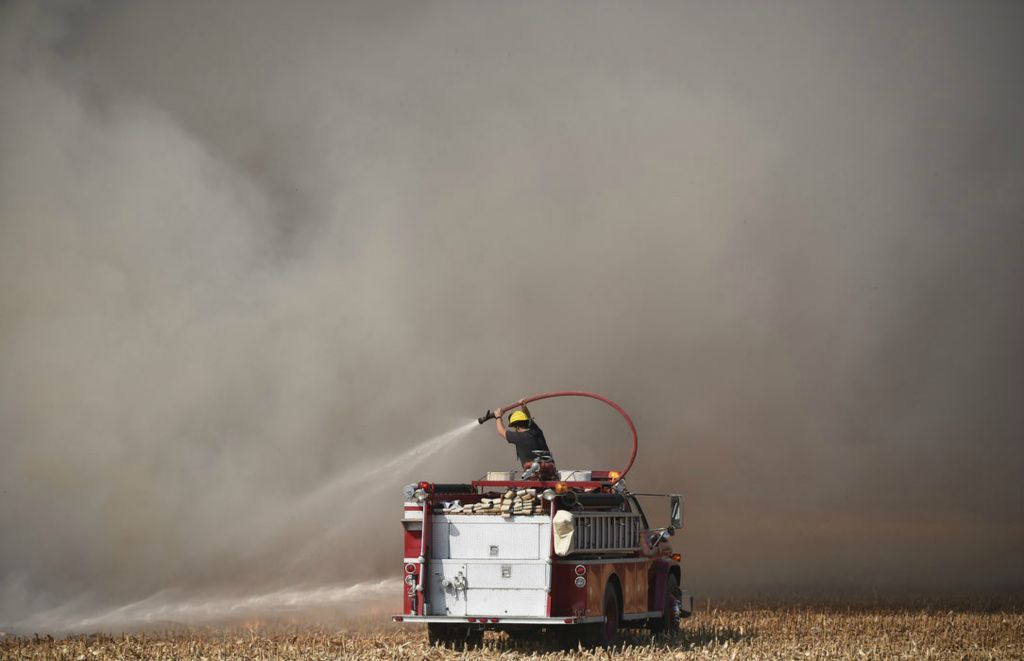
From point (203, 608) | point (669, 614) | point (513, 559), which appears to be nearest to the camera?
A: point (513, 559)

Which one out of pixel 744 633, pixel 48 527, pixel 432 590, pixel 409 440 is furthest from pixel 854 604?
pixel 48 527

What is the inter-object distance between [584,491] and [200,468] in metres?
12.3

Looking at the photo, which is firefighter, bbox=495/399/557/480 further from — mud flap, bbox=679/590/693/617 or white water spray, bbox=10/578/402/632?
white water spray, bbox=10/578/402/632

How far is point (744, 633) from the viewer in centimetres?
2547

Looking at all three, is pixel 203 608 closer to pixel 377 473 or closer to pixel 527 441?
pixel 377 473

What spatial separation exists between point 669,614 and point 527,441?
413 centimetres

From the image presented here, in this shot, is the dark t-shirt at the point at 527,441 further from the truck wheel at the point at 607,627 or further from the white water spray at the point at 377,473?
the white water spray at the point at 377,473

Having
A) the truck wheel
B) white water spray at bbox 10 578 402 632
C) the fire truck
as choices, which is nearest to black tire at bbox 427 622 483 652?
the fire truck

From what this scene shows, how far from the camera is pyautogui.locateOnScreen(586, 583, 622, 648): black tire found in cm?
2142

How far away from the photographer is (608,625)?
21938 mm

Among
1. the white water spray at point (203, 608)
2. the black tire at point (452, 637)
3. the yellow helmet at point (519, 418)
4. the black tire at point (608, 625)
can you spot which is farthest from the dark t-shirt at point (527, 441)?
the white water spray at point (203, 608)

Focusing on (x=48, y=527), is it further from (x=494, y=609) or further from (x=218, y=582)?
(x=494, y=609)

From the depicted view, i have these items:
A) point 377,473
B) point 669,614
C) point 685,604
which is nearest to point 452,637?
point 669,614

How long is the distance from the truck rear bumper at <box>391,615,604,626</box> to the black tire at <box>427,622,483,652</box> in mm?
706
